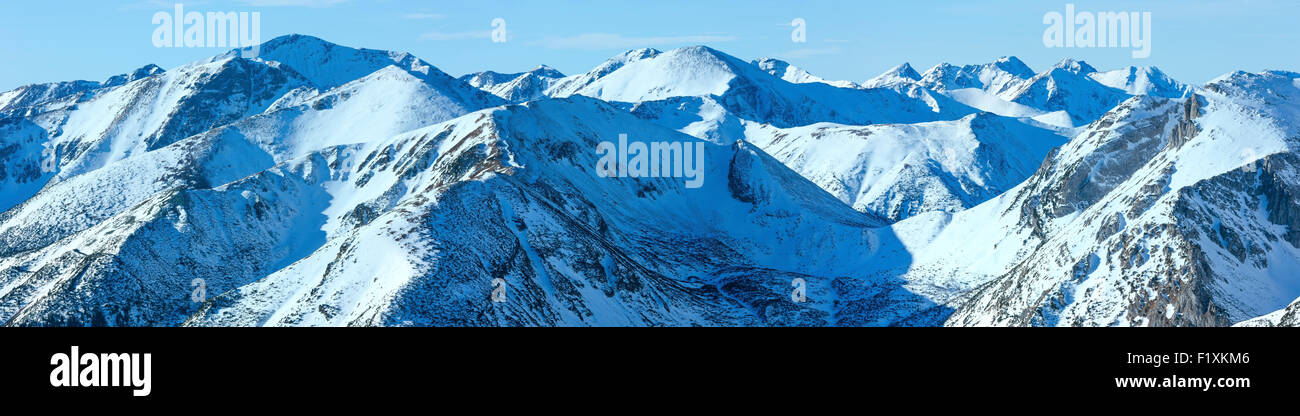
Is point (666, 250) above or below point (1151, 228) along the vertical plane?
below

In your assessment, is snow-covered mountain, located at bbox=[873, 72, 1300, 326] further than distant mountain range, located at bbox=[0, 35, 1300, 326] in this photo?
No

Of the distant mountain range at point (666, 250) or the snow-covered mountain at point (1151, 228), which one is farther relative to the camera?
the distant mountain range at point (666, 250)

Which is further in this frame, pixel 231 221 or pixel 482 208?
pixel 231 221

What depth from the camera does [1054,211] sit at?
160500 millimetres

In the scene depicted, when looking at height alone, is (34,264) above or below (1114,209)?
below

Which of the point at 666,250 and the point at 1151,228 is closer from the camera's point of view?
the point at 1151,228

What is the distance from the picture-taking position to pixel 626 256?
517 feet
